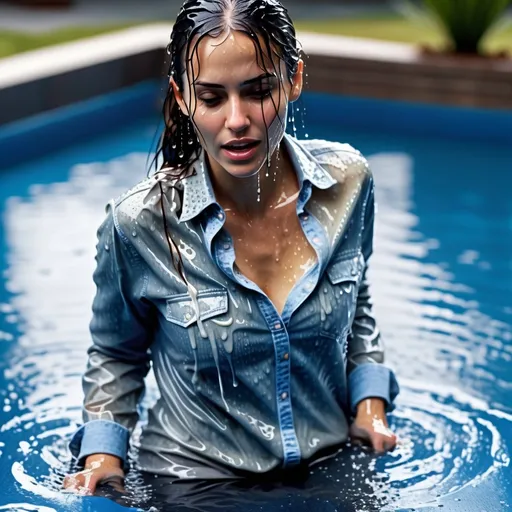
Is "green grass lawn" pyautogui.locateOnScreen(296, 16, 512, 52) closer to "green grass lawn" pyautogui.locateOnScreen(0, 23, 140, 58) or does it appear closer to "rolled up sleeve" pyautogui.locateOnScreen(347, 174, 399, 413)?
"green grass lawn" pyautogui.locateOnScreen(0, 23, 140, 58)

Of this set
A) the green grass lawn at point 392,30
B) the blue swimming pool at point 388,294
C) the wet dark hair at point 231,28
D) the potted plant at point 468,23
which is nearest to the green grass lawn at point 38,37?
the blue swimming pool at point 388,294

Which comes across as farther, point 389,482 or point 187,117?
point 389,482

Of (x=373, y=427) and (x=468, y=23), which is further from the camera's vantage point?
(x=468, y=23)

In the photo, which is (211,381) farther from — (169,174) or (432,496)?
(432,496)

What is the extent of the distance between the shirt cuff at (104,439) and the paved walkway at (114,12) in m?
6.91

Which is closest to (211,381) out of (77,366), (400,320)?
(77,366)

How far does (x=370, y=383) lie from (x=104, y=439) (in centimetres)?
60

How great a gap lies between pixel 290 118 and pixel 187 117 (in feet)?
1.20

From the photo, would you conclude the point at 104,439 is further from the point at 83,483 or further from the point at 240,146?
the point at 240,146

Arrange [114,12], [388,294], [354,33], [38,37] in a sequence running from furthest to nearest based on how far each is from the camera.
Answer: [114,12] < [354,33] < [38,37] < [388,294]

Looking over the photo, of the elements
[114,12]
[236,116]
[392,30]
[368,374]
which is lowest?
[114,12]

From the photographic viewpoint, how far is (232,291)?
2365 mm

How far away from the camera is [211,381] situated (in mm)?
2436

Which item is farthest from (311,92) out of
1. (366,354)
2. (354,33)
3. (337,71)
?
(366,354)
